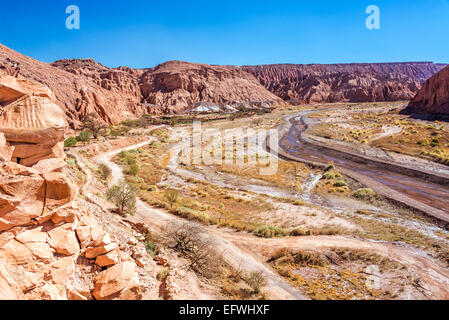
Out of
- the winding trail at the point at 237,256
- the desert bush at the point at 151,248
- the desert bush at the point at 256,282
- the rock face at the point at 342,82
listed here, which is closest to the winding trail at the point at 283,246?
the winding trail at the point at 237,256

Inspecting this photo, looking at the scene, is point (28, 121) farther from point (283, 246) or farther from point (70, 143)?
point (70, 143)

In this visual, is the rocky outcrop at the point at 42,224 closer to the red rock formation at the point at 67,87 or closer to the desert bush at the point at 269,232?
the desert bush at the point at 269,232

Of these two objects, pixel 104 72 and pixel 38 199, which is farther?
pixel 104 72

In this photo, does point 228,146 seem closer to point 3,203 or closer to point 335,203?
point 335,203

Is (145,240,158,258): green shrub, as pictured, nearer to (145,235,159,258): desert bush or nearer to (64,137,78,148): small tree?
(145,235,159,258): desert bush
